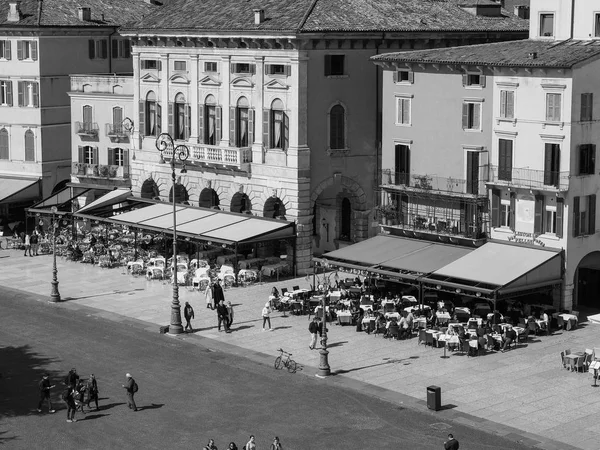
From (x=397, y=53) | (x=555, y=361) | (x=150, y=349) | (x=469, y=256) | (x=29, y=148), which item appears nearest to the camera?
(x=555, y=361)

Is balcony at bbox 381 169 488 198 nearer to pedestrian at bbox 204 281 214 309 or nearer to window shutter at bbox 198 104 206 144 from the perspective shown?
pedestrian at bbox 204 281 214 309

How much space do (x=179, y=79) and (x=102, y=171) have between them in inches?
453

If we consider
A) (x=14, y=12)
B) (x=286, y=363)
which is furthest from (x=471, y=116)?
(x=14, y=12)

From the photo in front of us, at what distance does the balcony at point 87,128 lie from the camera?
99.0 m

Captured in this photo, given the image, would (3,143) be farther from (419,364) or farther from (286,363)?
(419,364)

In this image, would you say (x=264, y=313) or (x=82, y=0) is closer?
(x=264, y=313)

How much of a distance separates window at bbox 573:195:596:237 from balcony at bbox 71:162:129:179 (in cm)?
3788

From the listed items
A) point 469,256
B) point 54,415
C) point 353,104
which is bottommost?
point 54,415

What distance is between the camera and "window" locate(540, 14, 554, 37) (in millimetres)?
76375

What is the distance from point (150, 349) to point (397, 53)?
77.0 ft

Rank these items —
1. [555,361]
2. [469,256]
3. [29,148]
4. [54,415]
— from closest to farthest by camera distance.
A: 1. [54,415]
2. [555,361]
3. [469,256]
4. [29,148]

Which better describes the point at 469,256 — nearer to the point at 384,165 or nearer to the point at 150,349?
the point at 384,165

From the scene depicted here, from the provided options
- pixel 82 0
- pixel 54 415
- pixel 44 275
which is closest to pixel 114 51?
pixel 82 0

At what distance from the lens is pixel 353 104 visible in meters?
85.2
